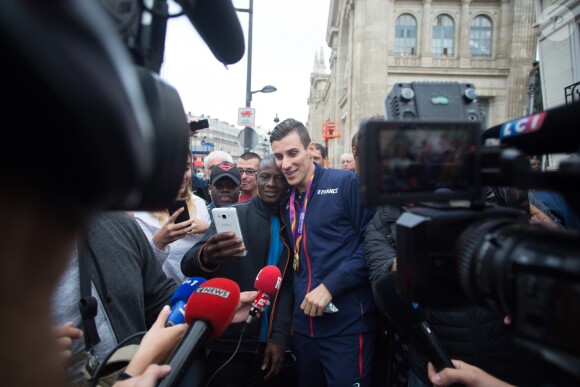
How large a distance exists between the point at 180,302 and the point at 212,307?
1.32 feet

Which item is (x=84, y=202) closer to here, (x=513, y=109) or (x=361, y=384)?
(x=361, y=384)

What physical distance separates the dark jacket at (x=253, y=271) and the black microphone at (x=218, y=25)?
1.75 m

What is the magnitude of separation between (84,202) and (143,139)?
0.11 metres

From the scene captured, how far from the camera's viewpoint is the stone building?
2591 cm

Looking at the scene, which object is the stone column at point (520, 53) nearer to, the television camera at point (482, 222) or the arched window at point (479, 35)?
the arched window at point (479, 35)

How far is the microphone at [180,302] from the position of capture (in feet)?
4.93

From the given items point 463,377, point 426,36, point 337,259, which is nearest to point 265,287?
point 337,259

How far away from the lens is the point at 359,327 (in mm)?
2596

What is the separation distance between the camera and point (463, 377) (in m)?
1.56

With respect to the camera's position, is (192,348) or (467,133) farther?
(192,348)

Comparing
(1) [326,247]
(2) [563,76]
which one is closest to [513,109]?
(2) [563,76]

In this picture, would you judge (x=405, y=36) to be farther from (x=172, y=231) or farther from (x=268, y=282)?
(x=268, y=282)

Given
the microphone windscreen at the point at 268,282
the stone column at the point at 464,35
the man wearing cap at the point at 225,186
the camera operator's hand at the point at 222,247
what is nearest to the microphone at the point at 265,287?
the microphone windscreen at the point at 268,282

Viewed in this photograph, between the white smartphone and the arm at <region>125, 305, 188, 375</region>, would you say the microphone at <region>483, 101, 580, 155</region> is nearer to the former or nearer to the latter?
the arm at <region>125, 305, 188, 375</region>
